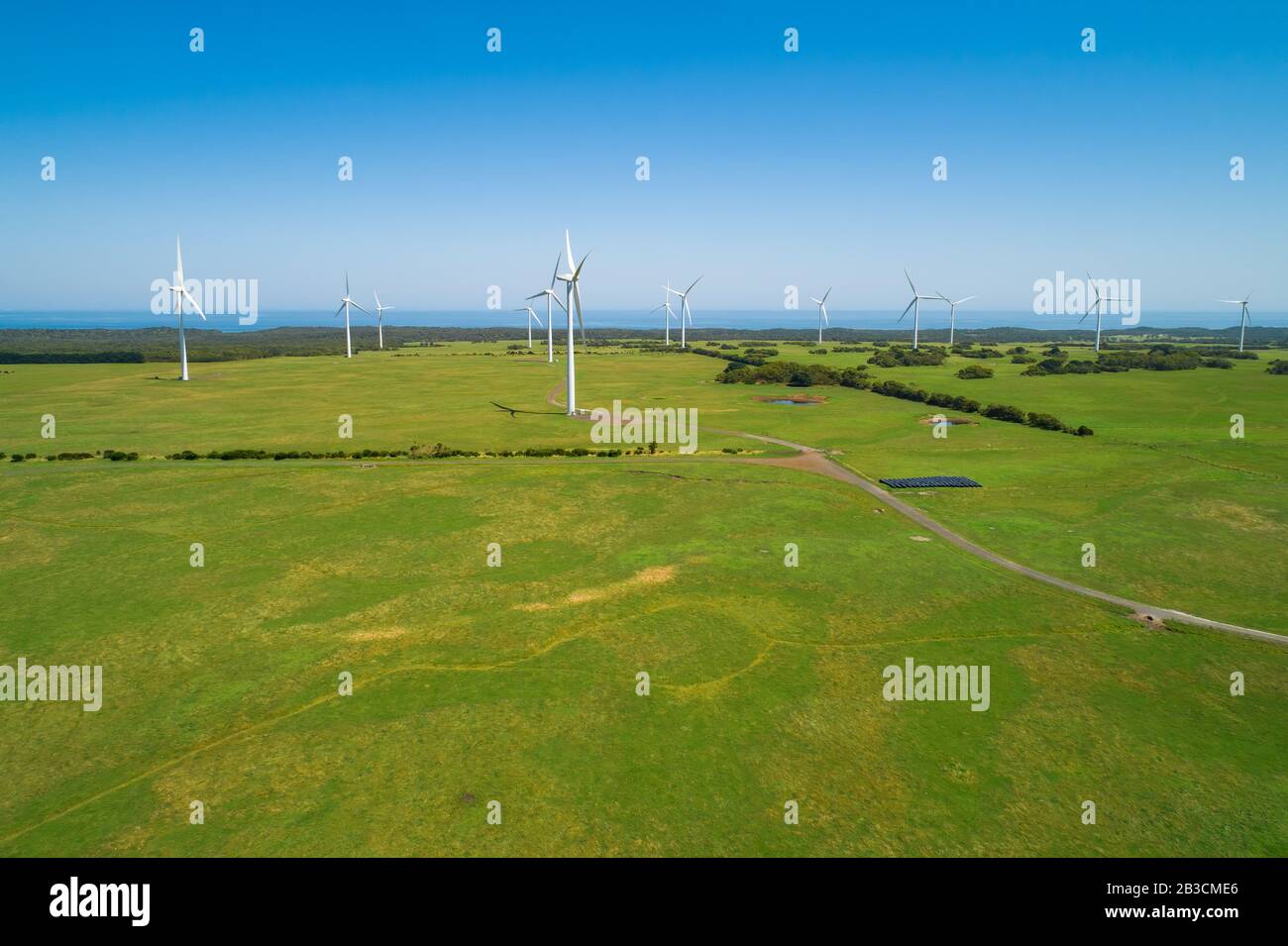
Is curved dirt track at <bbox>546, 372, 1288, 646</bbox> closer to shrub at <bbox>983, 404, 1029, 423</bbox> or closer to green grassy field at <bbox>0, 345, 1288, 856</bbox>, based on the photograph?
green grassy field at <bbox>0, 345, 1288, 856</bbox>

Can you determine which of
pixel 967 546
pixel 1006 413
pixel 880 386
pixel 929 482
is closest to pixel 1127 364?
pixel 880 386

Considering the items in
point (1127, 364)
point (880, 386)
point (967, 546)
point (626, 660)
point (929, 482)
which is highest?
point (1127, 364)

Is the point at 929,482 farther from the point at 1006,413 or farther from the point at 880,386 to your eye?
the point at 880,386

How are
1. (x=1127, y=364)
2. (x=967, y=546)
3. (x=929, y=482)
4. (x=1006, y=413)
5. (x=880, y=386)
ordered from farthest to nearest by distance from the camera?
(x=1127, y=364)
(x=880, y=386)
(x=1006, y=413)
(x=929, y=482)
(x=967, y=546)

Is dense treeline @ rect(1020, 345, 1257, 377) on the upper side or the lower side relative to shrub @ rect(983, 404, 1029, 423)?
upper

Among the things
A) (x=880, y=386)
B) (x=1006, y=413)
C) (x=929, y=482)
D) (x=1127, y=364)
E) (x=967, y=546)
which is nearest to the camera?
(x=967, y=546)

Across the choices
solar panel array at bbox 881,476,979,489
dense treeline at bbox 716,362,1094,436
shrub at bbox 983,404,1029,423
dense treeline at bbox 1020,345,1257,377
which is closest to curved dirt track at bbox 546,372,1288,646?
solar panel array at bbox 881,476,979,489

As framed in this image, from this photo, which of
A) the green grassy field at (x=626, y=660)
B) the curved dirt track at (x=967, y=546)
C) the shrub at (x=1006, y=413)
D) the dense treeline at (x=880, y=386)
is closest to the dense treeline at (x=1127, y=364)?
the dense treeline at (x=880, y=386)
